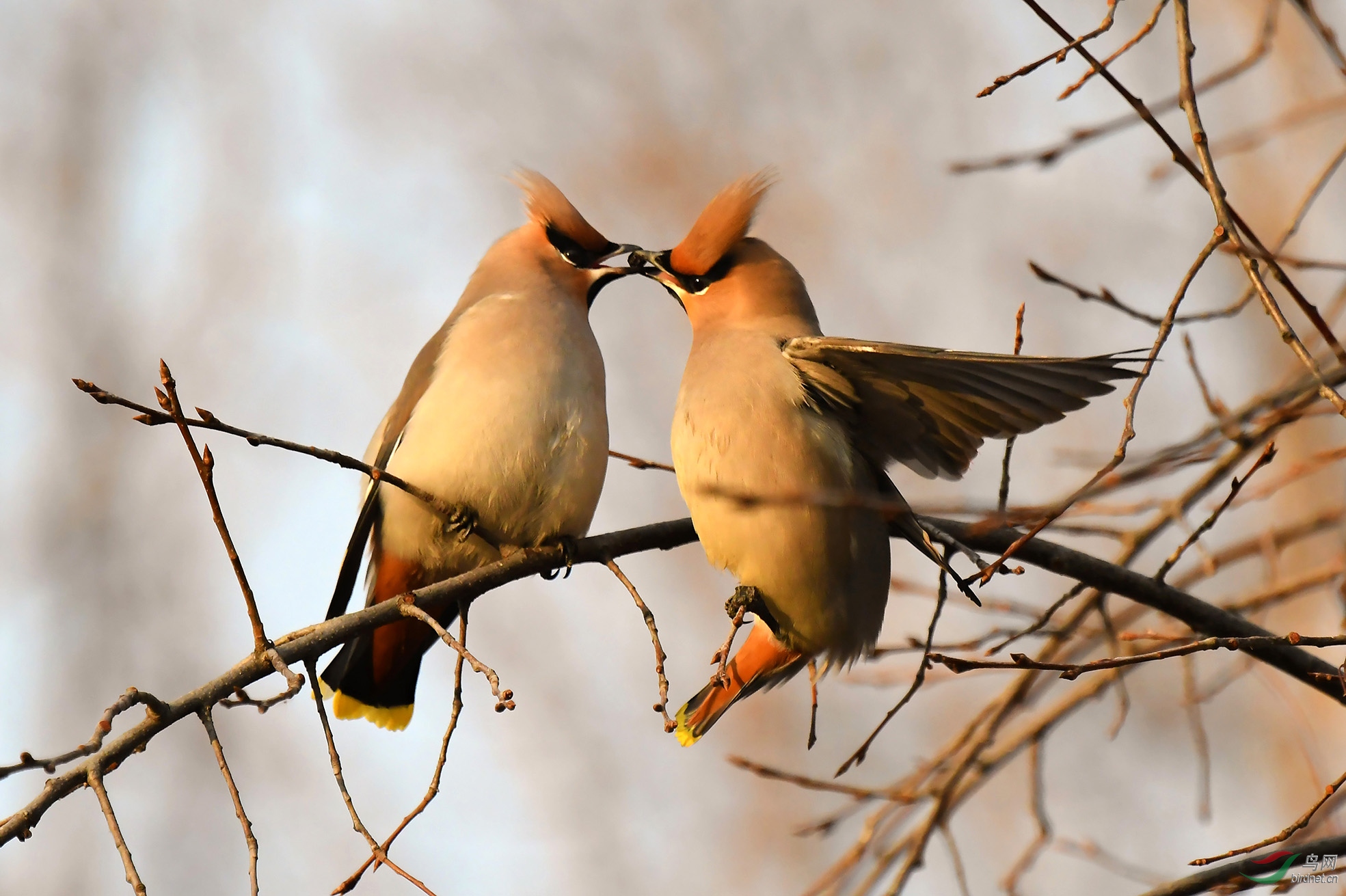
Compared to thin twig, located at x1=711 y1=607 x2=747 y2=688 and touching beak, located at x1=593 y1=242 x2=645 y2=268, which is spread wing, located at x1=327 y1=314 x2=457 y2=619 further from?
Answer: thin twig, located at x1=711 y1=607 x2=747 y2=688

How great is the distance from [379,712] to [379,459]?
2.80 ft

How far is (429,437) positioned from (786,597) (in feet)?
3.68

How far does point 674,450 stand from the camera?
3.48 metres

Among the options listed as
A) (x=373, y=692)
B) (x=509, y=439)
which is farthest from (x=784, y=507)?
(x=373, y=692)

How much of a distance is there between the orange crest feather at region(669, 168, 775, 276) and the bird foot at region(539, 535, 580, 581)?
2.95ft

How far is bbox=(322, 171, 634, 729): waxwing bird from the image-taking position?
3660mm

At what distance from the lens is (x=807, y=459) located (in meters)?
3.35

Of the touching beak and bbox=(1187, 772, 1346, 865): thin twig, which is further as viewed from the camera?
the touching beak

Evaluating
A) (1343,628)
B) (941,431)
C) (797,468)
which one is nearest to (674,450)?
(797,468)

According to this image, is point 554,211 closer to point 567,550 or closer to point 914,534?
point 567,550

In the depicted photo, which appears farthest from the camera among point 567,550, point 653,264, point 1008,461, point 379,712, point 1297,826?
point 379,712

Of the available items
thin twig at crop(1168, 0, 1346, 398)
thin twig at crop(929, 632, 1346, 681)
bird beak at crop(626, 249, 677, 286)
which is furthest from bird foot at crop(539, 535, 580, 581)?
thin twig at crop(1168, 0, 1346, 398)

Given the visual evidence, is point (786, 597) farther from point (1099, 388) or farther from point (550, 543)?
point (1099, 388)

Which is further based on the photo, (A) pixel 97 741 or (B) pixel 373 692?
(B) pixel 373 692
